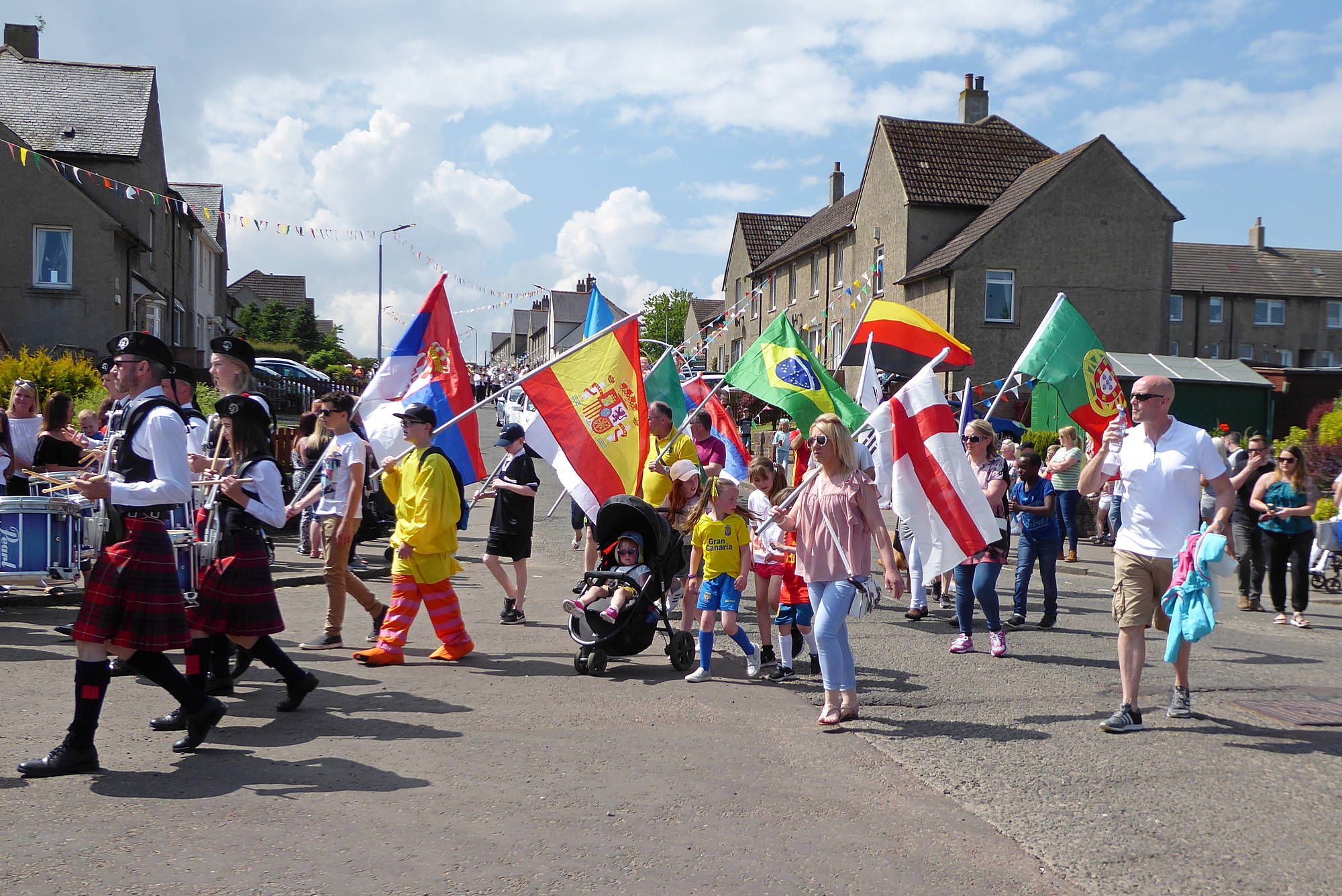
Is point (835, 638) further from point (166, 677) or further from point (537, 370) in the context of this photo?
point (166, 677)

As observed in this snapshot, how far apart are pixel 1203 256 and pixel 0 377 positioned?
56517 mm

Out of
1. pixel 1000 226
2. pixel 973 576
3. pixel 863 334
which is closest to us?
pixel 973 576

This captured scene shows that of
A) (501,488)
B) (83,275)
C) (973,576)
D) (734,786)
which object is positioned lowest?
(734,786)

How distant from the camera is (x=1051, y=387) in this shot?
10.6 m

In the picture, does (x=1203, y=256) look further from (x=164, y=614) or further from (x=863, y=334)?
(x=164, y=614)

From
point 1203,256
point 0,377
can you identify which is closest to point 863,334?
point 0,377

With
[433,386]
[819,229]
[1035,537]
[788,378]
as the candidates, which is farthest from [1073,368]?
[819,229]

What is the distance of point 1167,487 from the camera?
600 centimetres

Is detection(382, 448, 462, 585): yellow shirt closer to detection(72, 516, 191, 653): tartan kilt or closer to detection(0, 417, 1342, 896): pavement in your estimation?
detection(0, 417, 1342, 896): pavement

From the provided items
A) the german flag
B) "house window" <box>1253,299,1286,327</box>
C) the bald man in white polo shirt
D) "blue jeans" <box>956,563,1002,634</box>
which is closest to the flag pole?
"blue jeans" <box>956,563,1002,634</box>

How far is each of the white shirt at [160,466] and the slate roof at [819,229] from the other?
35671 millimetres

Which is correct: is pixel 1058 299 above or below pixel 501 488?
above

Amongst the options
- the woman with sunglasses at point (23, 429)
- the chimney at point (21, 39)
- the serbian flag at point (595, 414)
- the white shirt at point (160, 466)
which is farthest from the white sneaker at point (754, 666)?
the chimney at point (21, 39)

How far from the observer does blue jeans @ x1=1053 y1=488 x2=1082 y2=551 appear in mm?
13461
